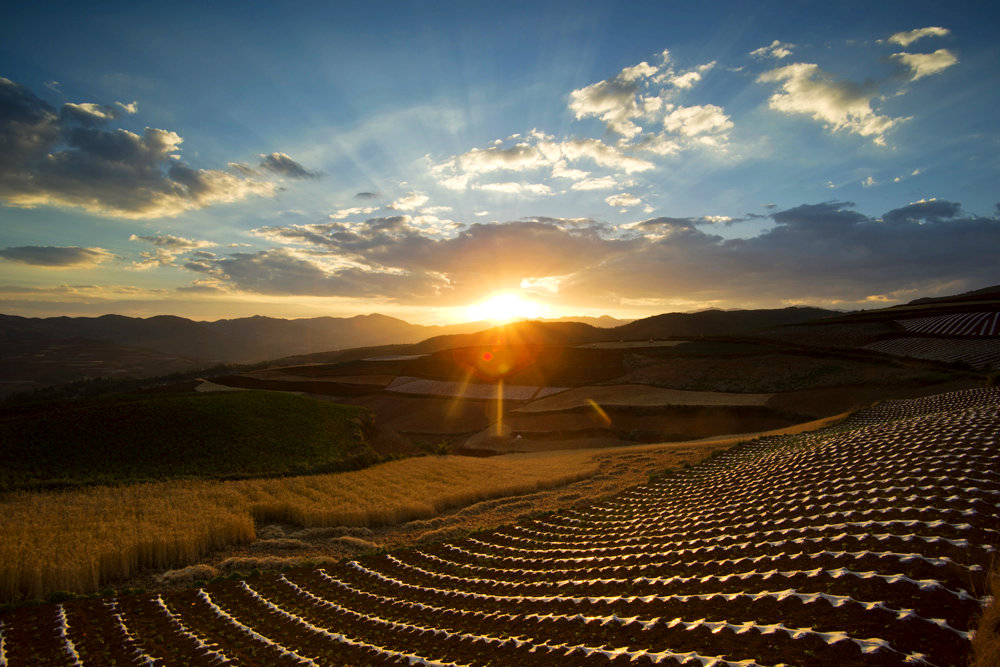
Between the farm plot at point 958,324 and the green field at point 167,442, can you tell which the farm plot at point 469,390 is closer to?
the green field at point 167,442

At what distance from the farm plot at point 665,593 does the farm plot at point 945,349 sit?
122 feet

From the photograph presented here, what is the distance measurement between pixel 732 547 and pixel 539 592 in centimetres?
415

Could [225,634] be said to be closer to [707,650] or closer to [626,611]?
[626,611]

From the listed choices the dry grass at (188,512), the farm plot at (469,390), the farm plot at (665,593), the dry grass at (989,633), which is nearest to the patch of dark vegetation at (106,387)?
the farm plot at (469,390)

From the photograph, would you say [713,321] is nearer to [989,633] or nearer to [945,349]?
[945,349]

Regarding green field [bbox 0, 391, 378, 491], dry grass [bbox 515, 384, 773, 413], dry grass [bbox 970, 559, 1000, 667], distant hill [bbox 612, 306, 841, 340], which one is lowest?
dry grass [bbox 515, 384, 773, 413]

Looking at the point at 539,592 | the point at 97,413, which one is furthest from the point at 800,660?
the point at 97,413

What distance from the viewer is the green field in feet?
78.0

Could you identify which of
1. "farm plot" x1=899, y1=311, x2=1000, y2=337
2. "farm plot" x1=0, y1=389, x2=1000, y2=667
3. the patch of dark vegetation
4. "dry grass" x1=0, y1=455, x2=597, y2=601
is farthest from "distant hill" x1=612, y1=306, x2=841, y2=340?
"farm plot" x1=0, y1=389, x2=1000, y2=667

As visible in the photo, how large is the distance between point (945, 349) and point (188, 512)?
63547 mm

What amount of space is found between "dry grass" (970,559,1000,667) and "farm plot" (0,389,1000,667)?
180 millimetres

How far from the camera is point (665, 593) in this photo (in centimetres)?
833

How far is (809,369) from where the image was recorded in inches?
1971

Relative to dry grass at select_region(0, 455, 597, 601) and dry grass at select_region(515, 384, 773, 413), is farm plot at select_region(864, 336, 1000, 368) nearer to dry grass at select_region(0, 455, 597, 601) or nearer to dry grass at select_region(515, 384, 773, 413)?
dry grass at select_region(515, 384, 773, 413)
